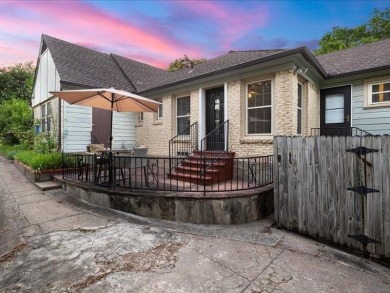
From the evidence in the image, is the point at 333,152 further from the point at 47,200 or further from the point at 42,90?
the point at 42,90

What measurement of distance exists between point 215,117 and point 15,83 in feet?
114

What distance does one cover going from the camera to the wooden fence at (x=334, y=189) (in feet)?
10.4

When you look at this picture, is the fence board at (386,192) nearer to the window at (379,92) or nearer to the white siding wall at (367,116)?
the white siding wall at (367,116)

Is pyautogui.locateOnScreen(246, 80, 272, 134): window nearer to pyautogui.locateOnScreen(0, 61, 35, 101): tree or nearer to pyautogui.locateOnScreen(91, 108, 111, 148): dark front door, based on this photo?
pyautogui.locateOnScreen(91, 108, 111, 148): dark front door

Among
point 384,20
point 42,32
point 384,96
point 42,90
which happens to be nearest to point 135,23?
point 42,32

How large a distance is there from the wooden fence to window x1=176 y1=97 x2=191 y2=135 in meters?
5.86

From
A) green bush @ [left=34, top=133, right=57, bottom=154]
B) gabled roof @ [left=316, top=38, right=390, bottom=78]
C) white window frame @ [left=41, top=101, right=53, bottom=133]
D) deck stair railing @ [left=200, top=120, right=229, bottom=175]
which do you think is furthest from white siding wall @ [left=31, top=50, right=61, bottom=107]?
gabled roof @ [left=316, top=38, right=390, bottom=78]

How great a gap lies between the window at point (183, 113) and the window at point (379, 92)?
22.7 ft

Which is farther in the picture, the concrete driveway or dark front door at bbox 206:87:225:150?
dark front door at bbox 206:87:225:150

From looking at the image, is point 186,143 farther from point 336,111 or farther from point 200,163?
point 336,111

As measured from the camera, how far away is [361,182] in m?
3.32

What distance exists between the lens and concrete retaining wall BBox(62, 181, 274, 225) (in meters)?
4.51

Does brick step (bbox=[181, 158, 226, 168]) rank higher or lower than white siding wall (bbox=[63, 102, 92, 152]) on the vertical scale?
lower

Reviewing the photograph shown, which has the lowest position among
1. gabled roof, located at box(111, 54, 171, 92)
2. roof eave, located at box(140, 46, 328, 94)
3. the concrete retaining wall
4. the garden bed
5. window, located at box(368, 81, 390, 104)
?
the concrete retaining wall
